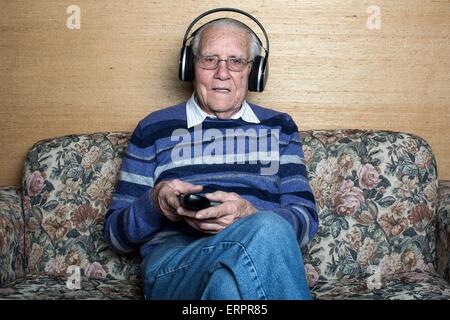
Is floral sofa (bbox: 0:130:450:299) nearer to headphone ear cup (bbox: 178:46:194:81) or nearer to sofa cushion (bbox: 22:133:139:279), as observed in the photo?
sofa cushion (bbox: 22:133:139:279)

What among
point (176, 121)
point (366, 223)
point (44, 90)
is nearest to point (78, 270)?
point (176, 121)

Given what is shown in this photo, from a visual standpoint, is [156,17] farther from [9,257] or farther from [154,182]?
[9,257]

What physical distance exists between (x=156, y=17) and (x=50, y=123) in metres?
0.51

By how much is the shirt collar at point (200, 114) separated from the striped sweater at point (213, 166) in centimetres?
1

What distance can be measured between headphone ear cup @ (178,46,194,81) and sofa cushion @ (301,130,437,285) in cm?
44

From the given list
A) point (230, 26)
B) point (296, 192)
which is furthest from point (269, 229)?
point (230, 26)

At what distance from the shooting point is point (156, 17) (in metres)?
2.23

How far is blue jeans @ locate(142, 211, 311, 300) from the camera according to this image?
117 centimetres

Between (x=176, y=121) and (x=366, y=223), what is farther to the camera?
(x=366, y=223)

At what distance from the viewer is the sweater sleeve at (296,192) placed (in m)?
1.63

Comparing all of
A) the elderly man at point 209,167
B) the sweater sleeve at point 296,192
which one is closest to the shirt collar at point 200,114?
the elderly man at point 209,167

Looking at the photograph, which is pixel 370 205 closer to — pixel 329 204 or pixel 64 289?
pixel 329 204

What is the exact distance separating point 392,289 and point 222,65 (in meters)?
0.75

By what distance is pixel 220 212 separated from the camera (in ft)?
4.55
